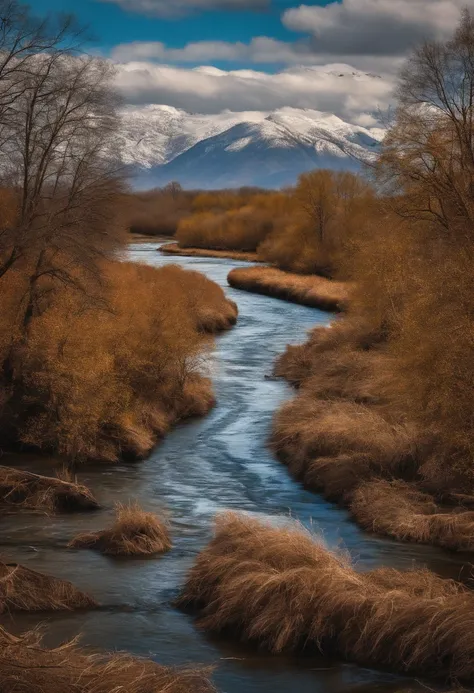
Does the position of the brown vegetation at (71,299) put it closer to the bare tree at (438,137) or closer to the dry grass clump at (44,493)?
the dry grass clump at (44,493)

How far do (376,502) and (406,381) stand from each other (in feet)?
12.7

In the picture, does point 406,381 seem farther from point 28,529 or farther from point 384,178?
point 384,178

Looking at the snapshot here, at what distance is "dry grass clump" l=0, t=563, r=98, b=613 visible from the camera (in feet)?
57.2

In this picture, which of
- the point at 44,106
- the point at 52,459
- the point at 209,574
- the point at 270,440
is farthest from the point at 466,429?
the point at 44,106

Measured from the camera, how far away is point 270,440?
112ft

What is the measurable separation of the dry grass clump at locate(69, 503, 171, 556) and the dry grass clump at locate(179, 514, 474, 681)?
9.08 ft

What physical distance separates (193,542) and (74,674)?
35.6ft

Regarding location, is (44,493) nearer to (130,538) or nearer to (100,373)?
(130,538)

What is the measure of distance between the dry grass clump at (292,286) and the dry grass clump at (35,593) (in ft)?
166

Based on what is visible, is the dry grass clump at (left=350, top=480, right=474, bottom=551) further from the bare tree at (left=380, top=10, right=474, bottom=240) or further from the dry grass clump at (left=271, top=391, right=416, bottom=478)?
the bare tree at (left=380, top=10, right=474, bottom=240)

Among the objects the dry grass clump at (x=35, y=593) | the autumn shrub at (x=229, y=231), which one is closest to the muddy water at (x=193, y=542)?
the dry grass clump at (x=35, y=593)

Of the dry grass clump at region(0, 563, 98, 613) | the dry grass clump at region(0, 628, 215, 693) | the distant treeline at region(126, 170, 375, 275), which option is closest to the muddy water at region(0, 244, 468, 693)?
the dry grass clump at region(0, 563, 98, 613)

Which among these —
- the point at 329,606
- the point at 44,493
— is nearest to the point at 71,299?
the point at 44,493

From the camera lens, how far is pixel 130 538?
2195 centimetres
